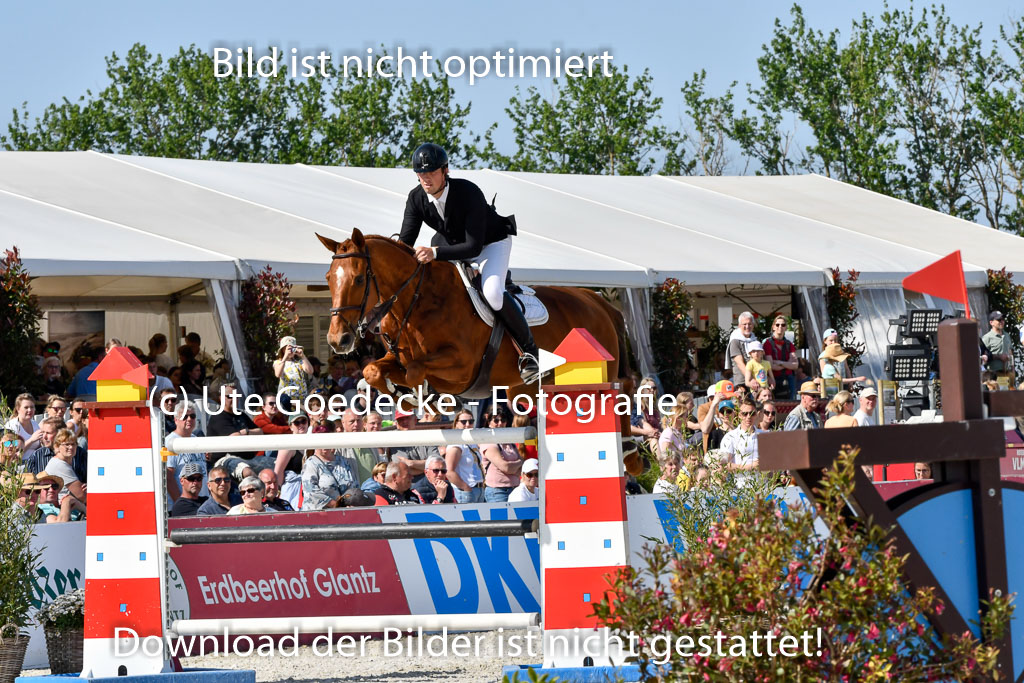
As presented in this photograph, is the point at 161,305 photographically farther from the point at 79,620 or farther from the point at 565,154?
the point at 565,154

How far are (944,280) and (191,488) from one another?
197 inches

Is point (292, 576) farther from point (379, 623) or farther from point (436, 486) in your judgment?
Result: point (379, 623)

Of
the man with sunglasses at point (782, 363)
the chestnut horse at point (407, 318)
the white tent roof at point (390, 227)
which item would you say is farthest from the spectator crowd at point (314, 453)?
the man with sunglasses at point (782, 363)

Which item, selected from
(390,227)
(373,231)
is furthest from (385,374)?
(390,227)

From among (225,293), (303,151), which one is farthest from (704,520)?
(303,151)

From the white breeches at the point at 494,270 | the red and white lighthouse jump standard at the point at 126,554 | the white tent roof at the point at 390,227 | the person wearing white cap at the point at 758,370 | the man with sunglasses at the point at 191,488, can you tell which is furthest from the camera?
the person wearing white cap at the point at 758,370

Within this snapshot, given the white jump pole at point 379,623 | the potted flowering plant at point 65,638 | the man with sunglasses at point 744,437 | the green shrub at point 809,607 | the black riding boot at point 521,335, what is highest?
the black riding boot at point 521,335

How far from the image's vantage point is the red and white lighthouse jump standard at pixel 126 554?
413 centimetres

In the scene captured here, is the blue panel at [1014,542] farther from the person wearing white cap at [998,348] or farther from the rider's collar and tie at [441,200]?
the person wearing white cap at [998,348]

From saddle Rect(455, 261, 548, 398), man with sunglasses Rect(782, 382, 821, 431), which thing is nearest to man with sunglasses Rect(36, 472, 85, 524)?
saddle Rect(455, 261, 548, 398)

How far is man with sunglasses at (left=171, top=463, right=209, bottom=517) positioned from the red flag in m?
4.80

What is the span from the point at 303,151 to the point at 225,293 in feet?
83.4

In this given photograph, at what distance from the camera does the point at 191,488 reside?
22.8 ft

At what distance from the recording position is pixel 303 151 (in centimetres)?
3647
